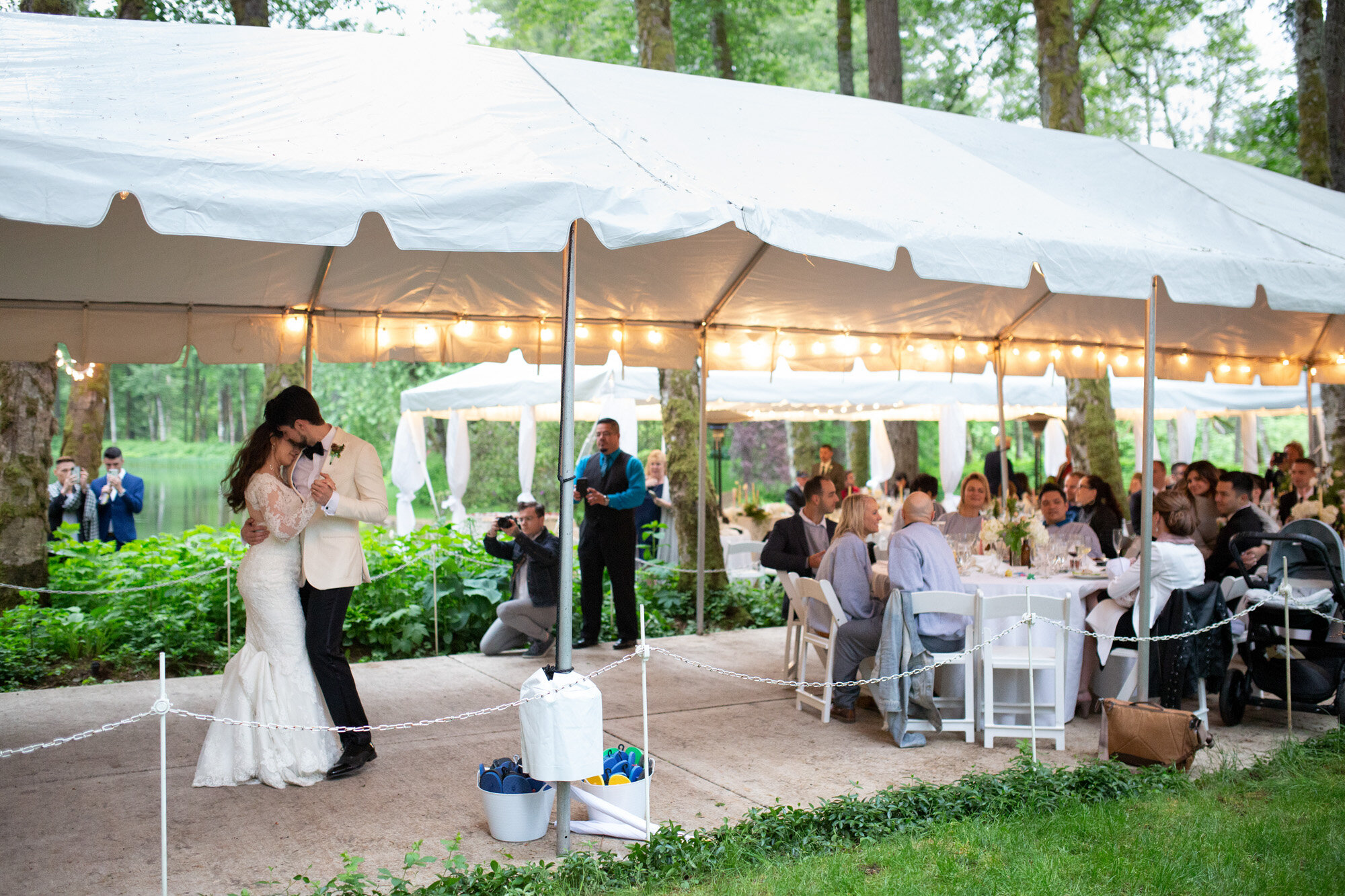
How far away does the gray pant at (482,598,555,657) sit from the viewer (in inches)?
308

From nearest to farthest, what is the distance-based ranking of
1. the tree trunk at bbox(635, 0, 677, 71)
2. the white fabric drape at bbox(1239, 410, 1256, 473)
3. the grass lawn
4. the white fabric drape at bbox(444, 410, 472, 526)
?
the grass lawn → the tree trunk at bbox(635, 0, 677, 71) → the white fabric drape at bbox(444, 410, 472, 526) → the white fabric drape at bbox(1239, 410, 1256, 473)

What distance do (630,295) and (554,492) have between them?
19255 millimetres

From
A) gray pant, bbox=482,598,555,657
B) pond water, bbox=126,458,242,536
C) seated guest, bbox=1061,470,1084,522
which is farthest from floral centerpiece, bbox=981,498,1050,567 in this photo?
pond water, bbox=126,458,242,536

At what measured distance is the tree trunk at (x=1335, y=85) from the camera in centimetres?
1312

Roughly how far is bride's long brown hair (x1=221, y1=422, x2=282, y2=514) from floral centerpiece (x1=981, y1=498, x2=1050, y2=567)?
4.78 m

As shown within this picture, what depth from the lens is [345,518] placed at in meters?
5.07

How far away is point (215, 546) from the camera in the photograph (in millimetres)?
9117

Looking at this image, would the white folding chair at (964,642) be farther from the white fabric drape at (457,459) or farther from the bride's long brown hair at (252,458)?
the white fabric drape at (457,459)

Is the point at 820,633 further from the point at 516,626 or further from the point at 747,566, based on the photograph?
the point at 747,566

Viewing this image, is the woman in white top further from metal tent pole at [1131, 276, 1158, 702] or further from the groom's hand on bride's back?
the groom's hand on bride's back

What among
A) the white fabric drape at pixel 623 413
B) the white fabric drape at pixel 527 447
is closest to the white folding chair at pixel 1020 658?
the white fabric drape at pixel 623 413

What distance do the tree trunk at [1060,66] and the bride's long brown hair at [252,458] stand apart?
34.5ft

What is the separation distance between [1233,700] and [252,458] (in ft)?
18.6

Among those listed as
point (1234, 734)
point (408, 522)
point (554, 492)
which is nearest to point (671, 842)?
point (1234, 734)
